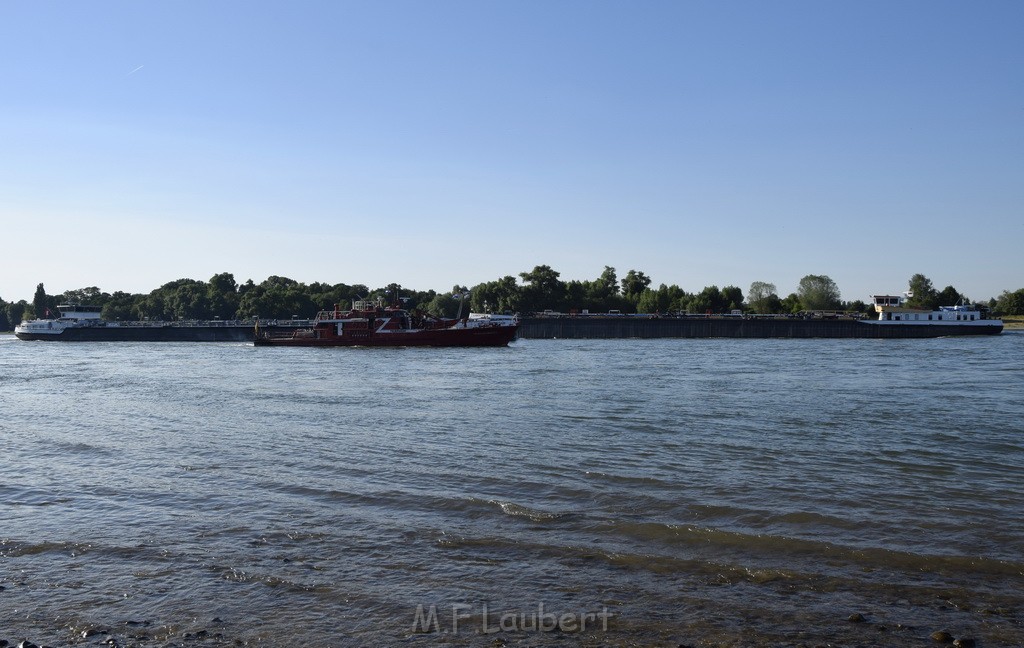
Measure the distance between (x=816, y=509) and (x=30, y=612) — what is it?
10922 millimetres

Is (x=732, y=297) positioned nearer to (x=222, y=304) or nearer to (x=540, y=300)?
(x=540, y=300)

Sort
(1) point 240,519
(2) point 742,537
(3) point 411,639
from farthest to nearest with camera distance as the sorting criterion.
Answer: (1) point 240,519 < (2) point 742,537 < (3) point 411,639

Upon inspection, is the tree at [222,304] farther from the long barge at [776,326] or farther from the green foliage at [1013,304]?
the green foliage at [1013,304]

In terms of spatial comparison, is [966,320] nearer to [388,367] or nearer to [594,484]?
[388,367]

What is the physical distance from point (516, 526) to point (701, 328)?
10119 centimetres

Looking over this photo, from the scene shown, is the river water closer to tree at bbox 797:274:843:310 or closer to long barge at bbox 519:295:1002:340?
long barge at bbox 519:295:1002:340

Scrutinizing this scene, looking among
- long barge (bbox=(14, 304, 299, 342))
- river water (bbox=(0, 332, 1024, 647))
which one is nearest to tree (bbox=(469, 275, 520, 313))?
long barge (bbox=(14, 304, 299, 342))

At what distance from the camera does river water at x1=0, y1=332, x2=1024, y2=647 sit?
26.6ft

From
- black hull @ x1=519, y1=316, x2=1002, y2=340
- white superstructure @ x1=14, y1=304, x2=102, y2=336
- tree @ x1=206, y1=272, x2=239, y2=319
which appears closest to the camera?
black hull @ x1=519, y1=316, x2=1002, y2=340

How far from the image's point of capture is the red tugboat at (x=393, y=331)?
79312 mm

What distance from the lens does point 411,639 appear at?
765 cm

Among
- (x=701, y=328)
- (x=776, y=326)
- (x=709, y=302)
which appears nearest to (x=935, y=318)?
(x=776, y=326)

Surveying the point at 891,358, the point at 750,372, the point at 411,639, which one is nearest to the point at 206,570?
the point at 411,639

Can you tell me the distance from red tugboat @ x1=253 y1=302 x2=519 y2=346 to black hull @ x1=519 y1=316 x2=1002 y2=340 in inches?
1131
